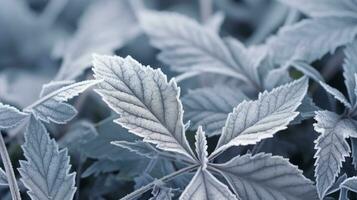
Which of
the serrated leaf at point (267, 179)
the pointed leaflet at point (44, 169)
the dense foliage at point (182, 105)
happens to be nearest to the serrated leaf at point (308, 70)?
the dense foliage at point (182, 105)

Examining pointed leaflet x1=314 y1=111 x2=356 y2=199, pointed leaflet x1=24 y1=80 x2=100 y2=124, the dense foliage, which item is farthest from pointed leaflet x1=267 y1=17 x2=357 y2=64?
pointed leaflet x1=24 y1=80 x2=100 y2=124

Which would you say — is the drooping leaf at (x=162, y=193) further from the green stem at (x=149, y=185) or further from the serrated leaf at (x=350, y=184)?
the serrated leaf at (x=350, y=184)

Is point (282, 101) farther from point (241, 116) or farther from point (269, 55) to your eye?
point (269, 55)

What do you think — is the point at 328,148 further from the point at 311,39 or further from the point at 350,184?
the point at 311,39

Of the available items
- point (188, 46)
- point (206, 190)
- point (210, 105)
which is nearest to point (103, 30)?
point (188, 46)

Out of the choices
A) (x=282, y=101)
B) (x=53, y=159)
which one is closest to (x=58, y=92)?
(x=53, y=159)

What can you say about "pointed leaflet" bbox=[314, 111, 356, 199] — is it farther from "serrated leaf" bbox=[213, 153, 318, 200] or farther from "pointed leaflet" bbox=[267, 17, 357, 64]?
Result: "pointed leaflet" bbox=[267, 17, 357, 64]
